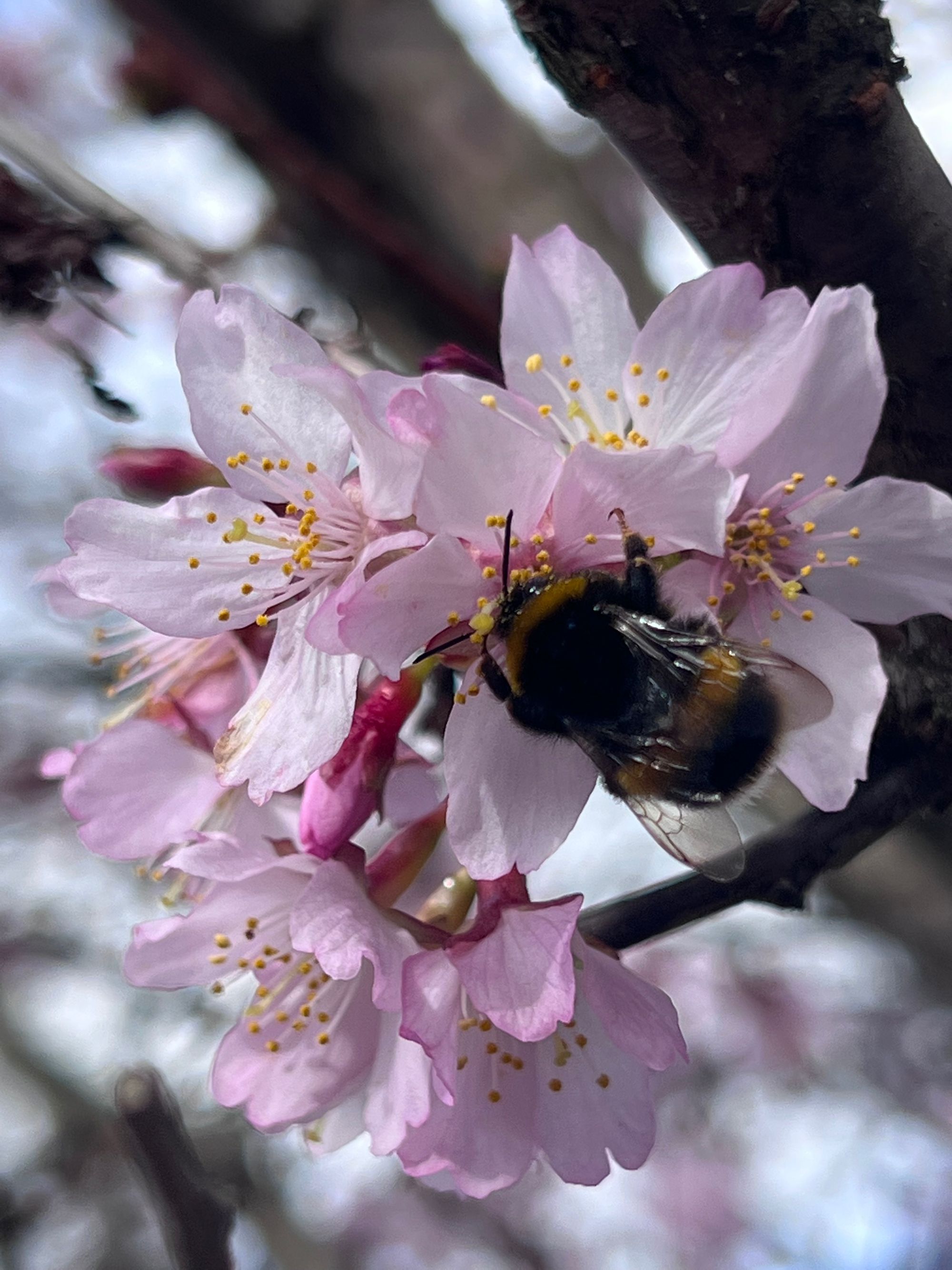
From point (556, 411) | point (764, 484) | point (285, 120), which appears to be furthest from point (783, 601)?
point (285, 120)

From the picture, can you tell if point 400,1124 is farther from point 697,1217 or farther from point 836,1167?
point 697,1217

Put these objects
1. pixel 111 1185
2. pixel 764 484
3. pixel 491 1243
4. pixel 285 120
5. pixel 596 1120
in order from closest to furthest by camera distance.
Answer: pixel 764 484, pixel 596 1120, pixel 285 120, pixel 111 1185, pixel 491 1243

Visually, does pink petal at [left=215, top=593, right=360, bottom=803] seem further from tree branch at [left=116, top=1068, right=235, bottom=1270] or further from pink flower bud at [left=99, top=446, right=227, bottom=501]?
tree branch at [left=116, top=1068, right=235, bottom=1270]

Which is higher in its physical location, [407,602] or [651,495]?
[651,495]

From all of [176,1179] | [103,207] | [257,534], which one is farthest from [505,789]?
[103,207]

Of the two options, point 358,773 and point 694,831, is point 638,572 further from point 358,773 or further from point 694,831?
point 358,773

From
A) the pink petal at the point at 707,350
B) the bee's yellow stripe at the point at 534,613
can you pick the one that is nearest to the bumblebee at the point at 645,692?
the bee's yellow stripe at the point at 534,613
